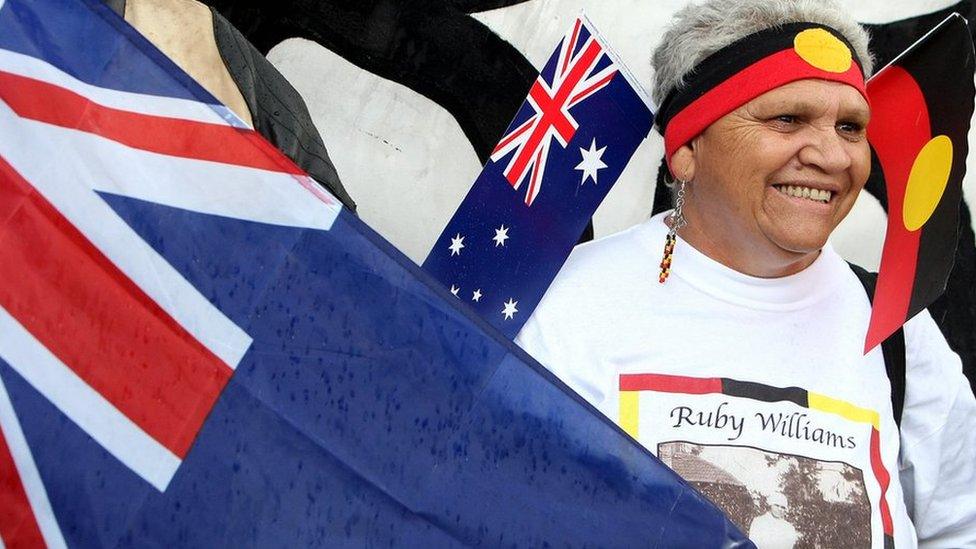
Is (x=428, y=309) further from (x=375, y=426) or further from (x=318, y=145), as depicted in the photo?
(x=318, y=145)

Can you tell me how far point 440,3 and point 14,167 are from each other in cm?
150

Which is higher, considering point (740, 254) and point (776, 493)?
point (740, 254)

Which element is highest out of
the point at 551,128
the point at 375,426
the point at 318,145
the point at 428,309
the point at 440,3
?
the point at 440,3

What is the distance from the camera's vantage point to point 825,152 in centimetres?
218

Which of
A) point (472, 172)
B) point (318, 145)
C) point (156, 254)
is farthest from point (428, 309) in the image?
point (472, 172)

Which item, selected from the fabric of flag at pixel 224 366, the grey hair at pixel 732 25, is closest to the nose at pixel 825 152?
the grey hair at pixel 732 25

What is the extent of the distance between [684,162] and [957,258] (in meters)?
1.06

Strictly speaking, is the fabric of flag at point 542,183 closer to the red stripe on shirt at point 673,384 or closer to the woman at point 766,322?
the woman at point 766,322

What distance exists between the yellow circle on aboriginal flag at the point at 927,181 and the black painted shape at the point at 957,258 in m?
0.65

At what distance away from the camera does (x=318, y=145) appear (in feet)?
7.43

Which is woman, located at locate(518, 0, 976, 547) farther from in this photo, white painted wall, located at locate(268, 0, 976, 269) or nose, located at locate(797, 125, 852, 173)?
white painted wall, located at locate(268, 0, 976, 269)

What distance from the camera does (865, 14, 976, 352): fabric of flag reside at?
2.26 m

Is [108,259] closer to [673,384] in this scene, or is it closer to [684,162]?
[673,384]

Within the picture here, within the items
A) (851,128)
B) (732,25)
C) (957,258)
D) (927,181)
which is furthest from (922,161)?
(957,258)
